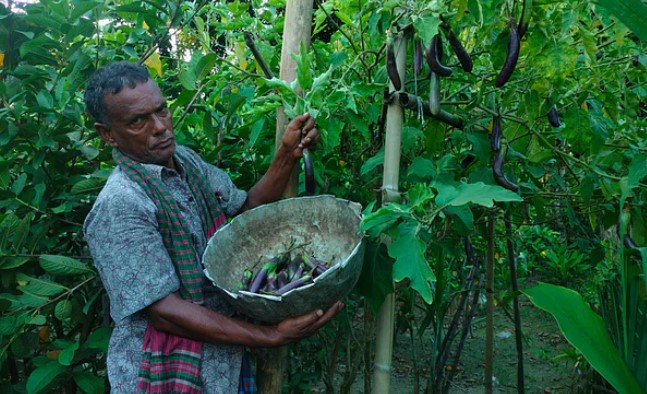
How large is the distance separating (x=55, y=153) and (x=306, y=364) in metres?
1.59

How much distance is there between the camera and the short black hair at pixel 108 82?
1960mm

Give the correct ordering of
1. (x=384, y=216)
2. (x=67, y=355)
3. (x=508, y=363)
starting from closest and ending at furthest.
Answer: (x=384, y=216)
(x=67, y=355)
(x=508, y=363)

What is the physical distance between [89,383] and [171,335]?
0.66 metres

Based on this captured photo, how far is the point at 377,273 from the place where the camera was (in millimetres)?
2023

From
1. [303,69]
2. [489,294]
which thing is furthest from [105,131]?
[489,294]

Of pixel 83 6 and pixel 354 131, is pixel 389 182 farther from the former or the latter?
pixel 83 6

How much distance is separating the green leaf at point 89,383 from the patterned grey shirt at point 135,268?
436 mm

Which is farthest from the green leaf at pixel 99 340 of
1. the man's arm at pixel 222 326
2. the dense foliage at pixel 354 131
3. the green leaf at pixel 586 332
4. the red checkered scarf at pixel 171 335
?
the green leaf at pixel 586 332

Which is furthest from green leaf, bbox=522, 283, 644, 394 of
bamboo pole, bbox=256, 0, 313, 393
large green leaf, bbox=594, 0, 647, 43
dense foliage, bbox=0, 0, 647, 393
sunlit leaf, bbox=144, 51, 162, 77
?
sunlit leaf, bbox=144, 51, 162, 77

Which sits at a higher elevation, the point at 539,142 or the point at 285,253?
the point at 539,142

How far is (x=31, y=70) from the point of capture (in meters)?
2.53

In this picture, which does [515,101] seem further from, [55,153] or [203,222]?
[55,153]

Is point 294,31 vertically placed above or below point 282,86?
above

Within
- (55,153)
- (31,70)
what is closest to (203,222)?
(55,153)
